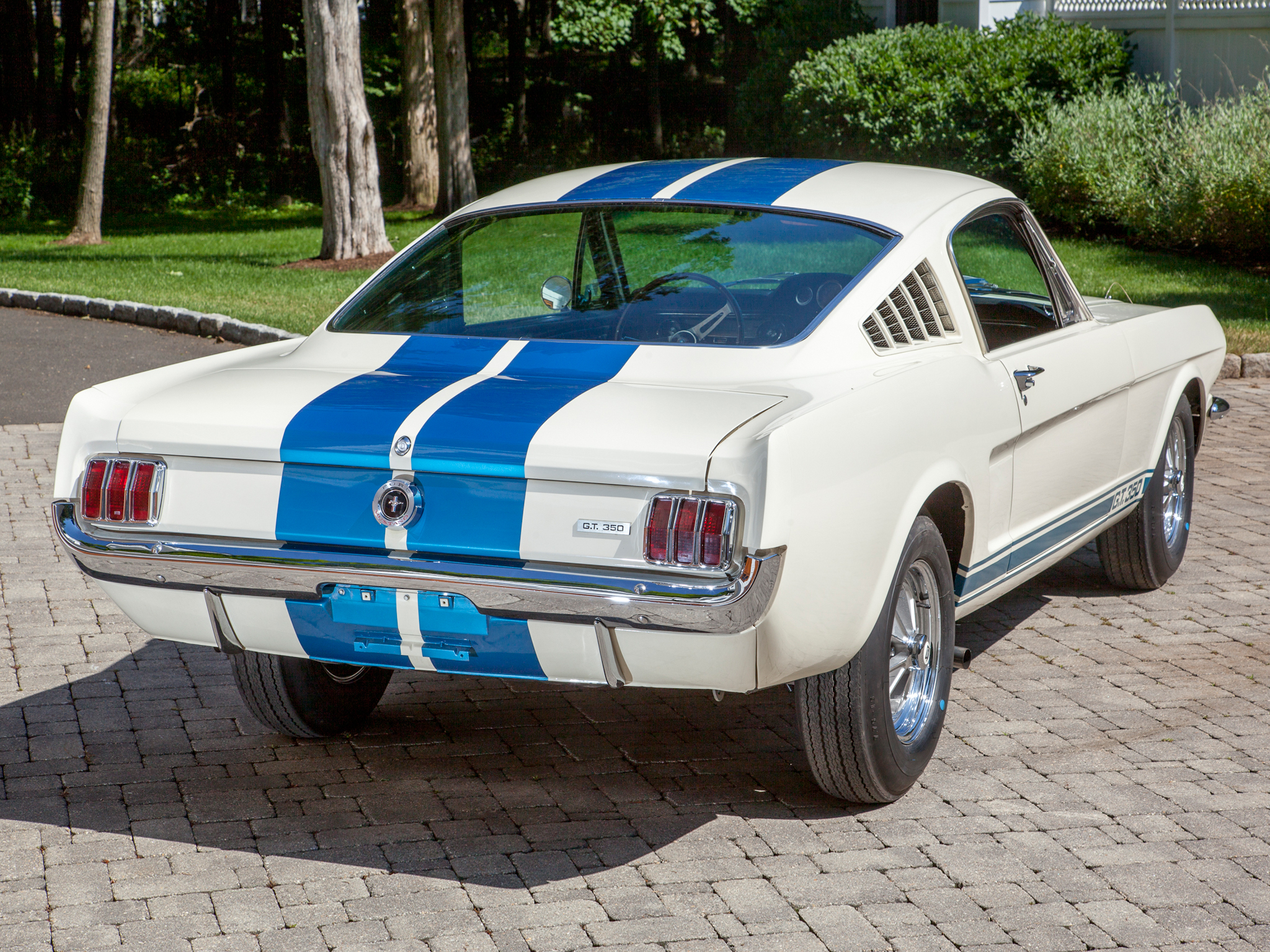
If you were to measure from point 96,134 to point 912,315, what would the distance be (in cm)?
1888

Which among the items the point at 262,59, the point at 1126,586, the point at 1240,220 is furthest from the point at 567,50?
the point at 1126,586

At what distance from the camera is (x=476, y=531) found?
3.42 meters

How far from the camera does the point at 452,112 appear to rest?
2119 centimetres

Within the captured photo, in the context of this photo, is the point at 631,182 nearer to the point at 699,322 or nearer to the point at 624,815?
the point at 699,322

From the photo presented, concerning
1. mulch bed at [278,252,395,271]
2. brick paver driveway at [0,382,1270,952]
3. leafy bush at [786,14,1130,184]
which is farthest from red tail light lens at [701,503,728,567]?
leafy bush at [786,14,1130,184]

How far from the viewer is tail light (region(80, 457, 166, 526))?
370 cm

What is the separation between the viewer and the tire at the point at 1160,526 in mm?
5938

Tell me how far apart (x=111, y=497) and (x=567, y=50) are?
33543mm

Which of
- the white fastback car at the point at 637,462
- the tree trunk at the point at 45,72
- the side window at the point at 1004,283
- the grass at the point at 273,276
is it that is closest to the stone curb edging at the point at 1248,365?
the grass at the point at 273,276

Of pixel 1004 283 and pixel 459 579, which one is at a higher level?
pixel 1004 283

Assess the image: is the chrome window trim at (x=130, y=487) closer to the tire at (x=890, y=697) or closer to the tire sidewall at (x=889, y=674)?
the tire at (x=890, y=697)

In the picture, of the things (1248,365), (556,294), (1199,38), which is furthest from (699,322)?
(1199,38)

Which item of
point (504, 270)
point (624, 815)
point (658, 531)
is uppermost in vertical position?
point (504, 270)

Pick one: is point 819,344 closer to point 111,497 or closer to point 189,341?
point 111,497
